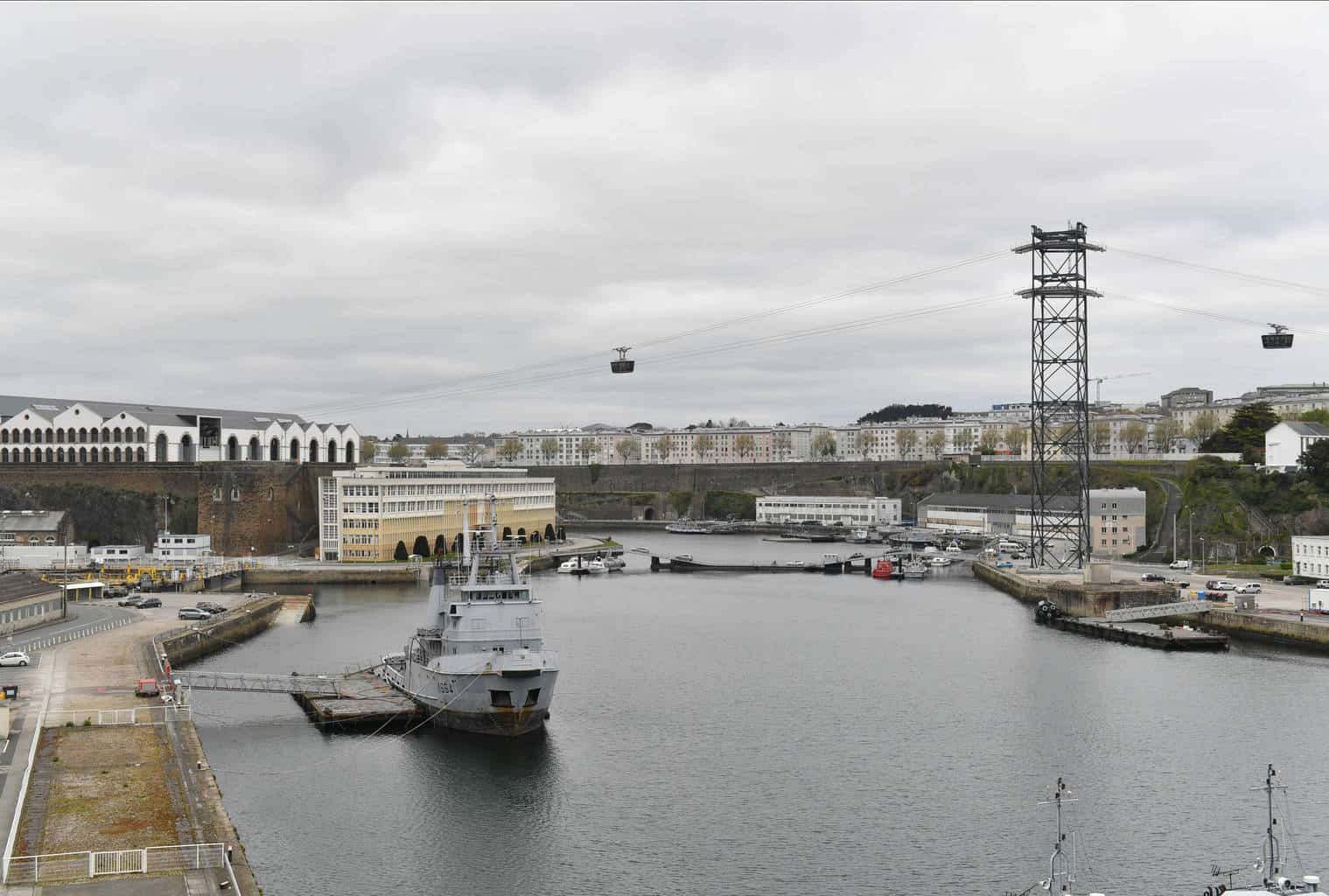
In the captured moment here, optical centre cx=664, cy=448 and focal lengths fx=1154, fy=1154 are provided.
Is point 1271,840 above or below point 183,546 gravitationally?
below

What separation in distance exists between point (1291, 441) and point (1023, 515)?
16.5 metres

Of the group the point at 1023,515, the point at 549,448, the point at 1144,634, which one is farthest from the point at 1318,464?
the point at 549,448

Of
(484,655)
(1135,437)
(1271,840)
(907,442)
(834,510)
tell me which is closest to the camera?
(1271,840)

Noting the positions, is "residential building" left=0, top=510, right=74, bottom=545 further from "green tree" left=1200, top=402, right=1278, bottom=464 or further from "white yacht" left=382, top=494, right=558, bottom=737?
"green tree" left=1200, top=402, right=1278, bottom=464

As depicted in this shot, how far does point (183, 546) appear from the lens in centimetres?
5469

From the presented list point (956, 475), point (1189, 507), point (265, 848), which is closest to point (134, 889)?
point (265, 848)

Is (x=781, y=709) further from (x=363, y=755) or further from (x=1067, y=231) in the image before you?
(x=1067, y=231)

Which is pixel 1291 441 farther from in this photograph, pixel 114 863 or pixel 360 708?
pixel 114 863

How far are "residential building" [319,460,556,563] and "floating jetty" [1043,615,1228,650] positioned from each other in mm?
25863

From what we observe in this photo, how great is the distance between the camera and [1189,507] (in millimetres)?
57938

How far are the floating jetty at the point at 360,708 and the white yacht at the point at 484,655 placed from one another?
408 millimetres

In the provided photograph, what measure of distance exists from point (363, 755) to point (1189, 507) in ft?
159

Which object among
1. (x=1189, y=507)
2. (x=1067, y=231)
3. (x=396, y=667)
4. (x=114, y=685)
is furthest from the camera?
(x=1189, y=507)

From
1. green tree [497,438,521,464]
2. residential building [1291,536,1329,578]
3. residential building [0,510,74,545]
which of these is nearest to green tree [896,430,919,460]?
green tree [497,438,521,464]
